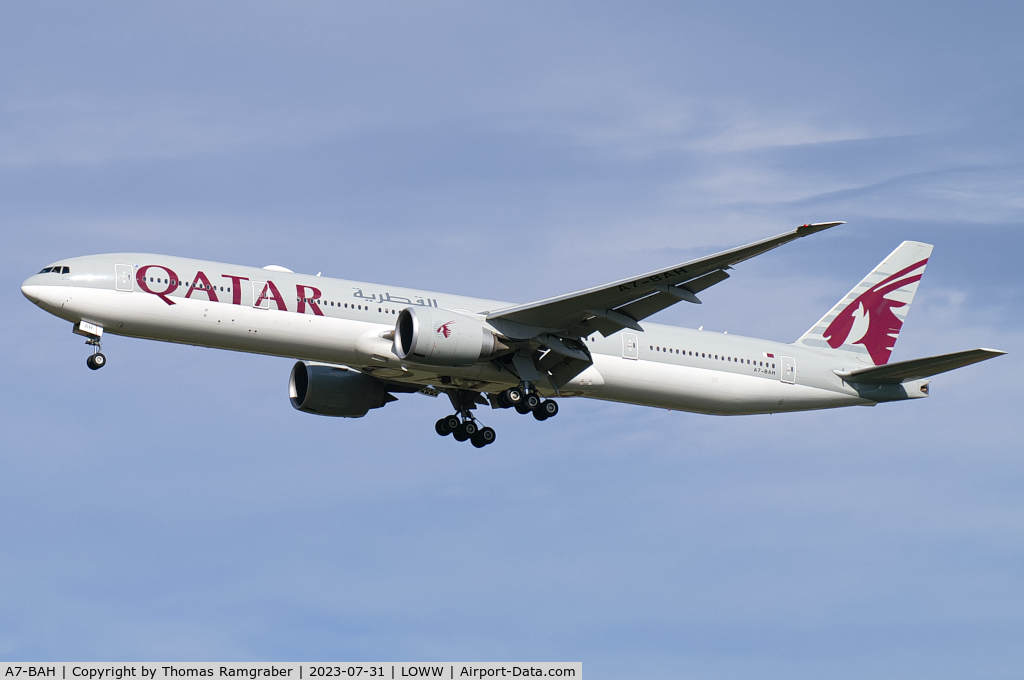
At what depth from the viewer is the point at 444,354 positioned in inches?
1410

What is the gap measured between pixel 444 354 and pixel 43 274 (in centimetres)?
1043

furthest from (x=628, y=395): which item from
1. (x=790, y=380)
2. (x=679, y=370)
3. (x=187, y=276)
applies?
(x=187, y=276)

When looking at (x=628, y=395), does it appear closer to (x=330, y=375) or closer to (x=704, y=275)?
(x=704, y=275)

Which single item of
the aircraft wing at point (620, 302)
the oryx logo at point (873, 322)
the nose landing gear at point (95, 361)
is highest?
the oryx logo at point (873, 322)

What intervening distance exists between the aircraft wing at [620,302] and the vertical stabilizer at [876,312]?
10.2 meters

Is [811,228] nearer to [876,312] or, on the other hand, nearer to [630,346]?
[630,346]

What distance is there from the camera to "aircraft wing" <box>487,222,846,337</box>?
3394 cm

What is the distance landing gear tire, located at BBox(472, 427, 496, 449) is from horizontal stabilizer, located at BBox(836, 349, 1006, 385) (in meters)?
11.0

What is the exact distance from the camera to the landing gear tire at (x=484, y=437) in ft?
137

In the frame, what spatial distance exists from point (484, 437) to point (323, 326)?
312 inches

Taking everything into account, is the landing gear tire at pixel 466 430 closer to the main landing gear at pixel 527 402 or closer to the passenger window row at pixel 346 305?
the main landing gear at pixel 527 402

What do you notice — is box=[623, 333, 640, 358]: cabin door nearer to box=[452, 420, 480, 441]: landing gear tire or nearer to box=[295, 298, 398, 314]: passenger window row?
box=[452, 420, 480, 441]: landing gear tire

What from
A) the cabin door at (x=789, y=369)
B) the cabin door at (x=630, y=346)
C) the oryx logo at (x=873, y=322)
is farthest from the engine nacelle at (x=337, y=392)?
the oryx logo at (x=873, y=322)

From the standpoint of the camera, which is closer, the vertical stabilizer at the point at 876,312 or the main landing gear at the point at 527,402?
the main landing gear at the point at 527,402
